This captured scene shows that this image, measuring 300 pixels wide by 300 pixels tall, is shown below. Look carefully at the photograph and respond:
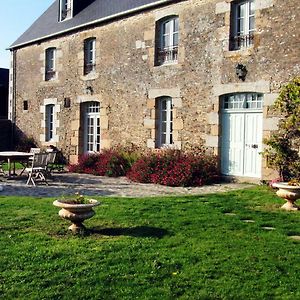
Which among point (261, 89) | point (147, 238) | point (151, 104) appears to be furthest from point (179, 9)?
point (147, 238)

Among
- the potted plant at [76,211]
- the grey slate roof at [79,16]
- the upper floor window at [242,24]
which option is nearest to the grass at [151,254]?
the potted plant at [76,211]

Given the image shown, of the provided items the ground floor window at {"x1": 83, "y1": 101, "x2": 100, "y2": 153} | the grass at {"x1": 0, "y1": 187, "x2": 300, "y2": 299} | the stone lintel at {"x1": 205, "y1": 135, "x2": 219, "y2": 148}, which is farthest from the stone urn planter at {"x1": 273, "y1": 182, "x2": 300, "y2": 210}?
the ground floor window at {"x1": 83, "y1": 101, "x2": 100, "y2": 153}

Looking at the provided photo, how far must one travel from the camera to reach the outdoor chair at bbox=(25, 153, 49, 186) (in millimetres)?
11758

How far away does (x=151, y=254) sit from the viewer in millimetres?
5340

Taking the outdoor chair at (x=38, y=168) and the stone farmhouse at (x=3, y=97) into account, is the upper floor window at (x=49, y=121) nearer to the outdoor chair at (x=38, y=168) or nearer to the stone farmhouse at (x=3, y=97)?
the outdoor chair at (x=38, y=168)

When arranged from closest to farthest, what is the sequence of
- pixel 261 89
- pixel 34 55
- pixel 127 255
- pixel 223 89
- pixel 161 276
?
pixel 161 276
pixel 127 255
pixel 261 89
pixel 223 89
pixel 34 55

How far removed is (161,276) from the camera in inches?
183

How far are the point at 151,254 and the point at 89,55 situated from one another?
512 inches

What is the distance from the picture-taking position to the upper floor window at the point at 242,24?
12164 millimetres

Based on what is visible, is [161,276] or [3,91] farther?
[3,91]

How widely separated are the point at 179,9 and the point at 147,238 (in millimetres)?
9370

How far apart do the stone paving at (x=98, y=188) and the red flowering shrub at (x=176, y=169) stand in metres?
0.36

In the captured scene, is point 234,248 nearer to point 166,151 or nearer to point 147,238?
point 147,238

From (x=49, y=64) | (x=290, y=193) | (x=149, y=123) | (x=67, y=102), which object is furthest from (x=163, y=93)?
(x=49, y=64)
